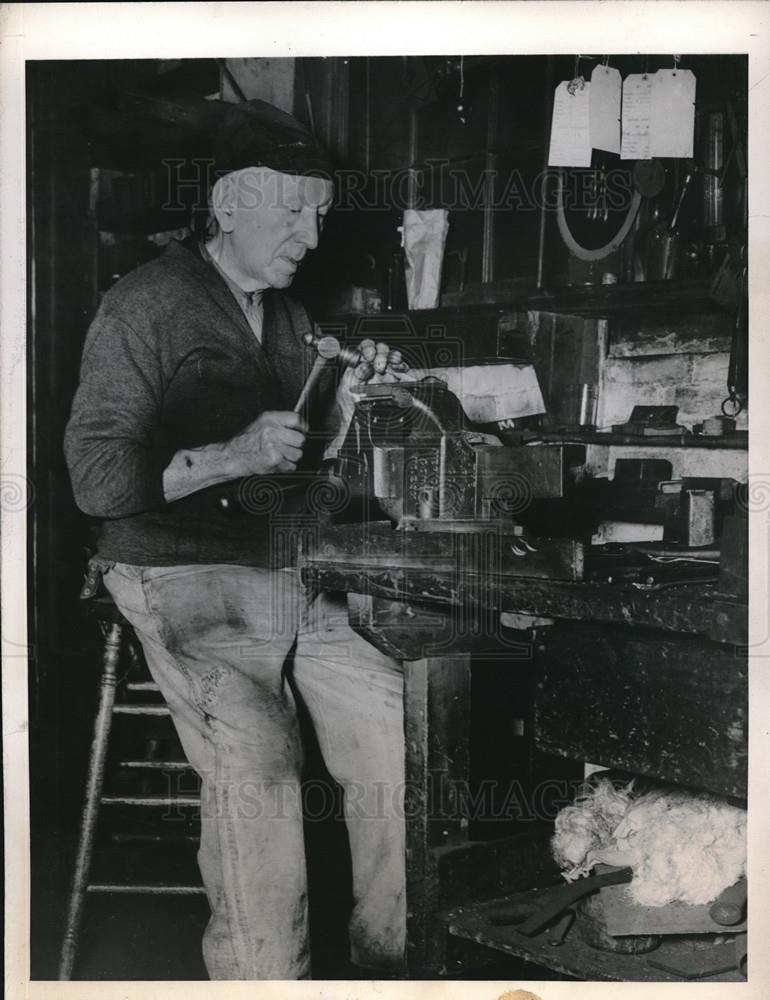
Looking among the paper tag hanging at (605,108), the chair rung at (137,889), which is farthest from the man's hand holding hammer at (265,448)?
the chair rung at (137,889)

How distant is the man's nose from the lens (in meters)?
2.04

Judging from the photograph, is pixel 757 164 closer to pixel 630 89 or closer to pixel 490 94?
pixel 630 89

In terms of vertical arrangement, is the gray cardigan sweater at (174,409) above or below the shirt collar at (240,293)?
below

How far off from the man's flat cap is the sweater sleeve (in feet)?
1.38

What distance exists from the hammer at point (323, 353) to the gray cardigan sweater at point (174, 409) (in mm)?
20

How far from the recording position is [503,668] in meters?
2.04

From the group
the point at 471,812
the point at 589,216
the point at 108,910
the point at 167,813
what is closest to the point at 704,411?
the point at 589,216

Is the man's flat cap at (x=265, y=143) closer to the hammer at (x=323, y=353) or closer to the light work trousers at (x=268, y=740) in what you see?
the hammer at (x=323, y=353)

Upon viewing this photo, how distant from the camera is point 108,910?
2021mm

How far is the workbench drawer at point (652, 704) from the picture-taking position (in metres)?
1.70

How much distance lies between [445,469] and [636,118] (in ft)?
2.54

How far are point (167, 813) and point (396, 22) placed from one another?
1571mm

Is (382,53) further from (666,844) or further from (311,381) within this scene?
(666,844)

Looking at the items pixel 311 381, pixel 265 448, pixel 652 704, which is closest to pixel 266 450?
pixel 265 448
